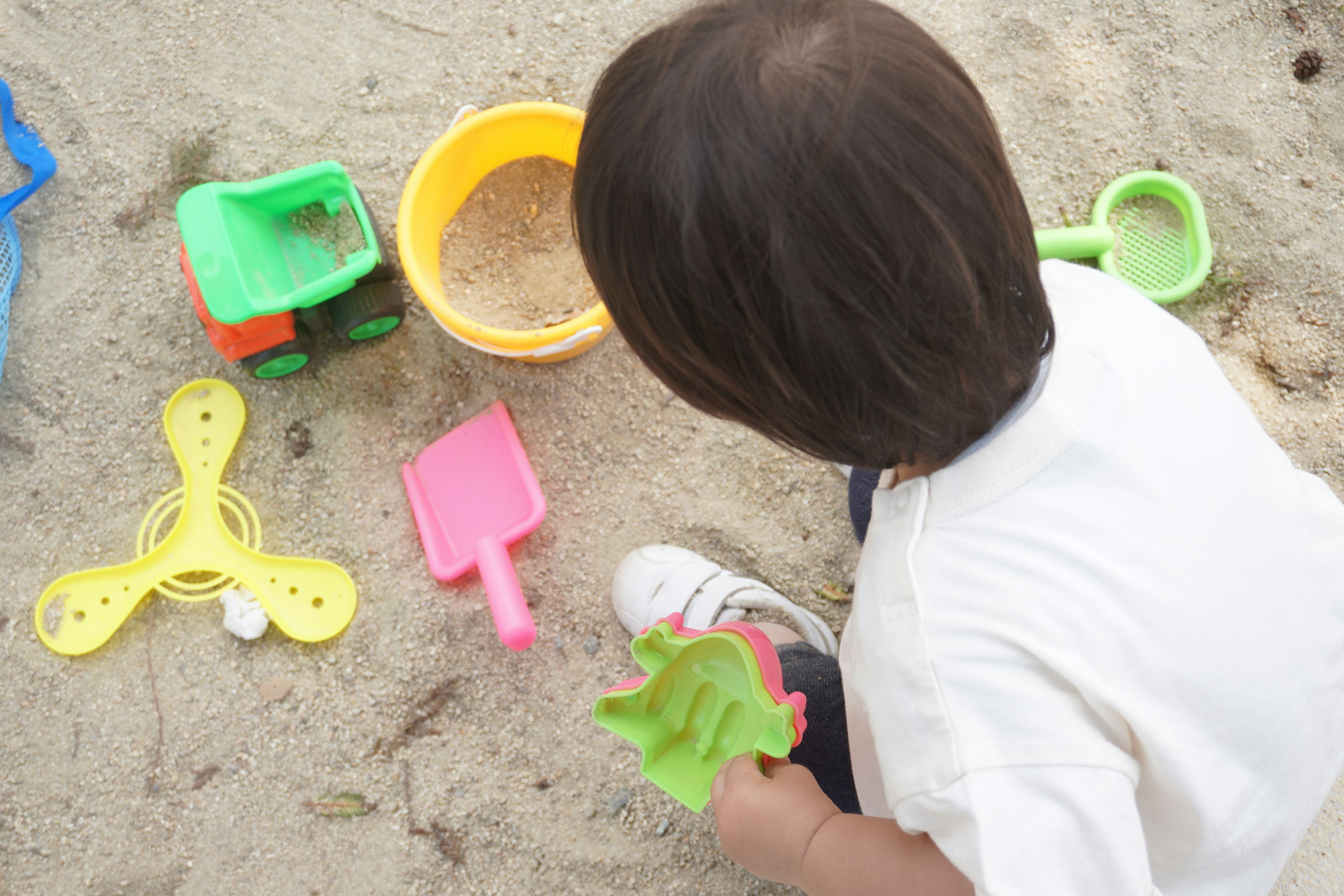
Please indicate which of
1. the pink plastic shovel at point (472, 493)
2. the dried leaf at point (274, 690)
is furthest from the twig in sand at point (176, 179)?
the dried leaf at point (274, 690)

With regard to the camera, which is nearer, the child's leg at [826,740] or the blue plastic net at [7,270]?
the child's leg at [826,740]

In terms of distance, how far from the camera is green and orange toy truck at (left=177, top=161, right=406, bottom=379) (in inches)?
33.3

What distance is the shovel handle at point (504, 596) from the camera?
906 mm

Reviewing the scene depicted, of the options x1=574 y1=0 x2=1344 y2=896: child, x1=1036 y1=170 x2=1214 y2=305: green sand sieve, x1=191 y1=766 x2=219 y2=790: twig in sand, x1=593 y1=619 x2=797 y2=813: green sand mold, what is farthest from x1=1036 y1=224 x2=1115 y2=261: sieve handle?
x1=191 y1=766 x2=219 y2=790: twig in sand

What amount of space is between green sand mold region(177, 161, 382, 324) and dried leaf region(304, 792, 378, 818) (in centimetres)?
52

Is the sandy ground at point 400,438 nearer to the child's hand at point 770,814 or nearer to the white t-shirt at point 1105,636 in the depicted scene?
the child's hand at point 770,814

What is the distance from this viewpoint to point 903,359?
485 millimetres

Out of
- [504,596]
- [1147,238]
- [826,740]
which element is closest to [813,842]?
[826,740]

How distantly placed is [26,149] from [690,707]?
1.00m

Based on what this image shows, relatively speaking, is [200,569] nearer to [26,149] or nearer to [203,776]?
[203,776]

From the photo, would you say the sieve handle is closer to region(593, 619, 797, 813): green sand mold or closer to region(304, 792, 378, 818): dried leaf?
region(593, 619, 797, 813): green sand mold

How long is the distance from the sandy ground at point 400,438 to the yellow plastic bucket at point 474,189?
14 cm

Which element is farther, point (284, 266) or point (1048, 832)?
point (284, 266)

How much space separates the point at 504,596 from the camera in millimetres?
918
